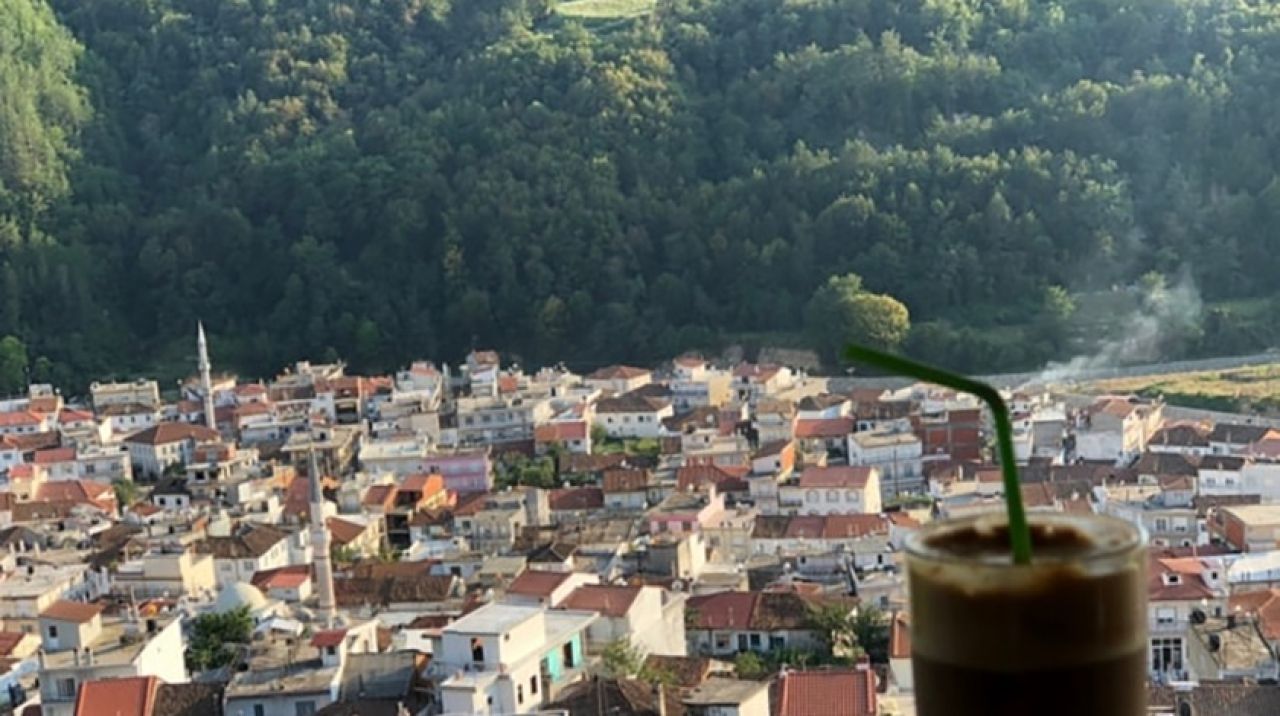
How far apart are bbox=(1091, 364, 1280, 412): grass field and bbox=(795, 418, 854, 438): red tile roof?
473cm

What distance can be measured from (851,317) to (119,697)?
1544 centimetres

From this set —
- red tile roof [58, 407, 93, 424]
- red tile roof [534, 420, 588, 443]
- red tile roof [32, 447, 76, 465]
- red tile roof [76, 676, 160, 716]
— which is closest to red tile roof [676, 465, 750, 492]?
red tile roof [534, 420, 588, 443]

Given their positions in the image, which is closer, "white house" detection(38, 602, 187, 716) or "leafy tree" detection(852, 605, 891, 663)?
"white house" detection(38, 602, 187, 716)

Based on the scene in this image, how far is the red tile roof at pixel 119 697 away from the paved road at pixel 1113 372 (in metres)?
14.3

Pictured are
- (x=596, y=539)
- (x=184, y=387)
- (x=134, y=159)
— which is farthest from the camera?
(x=134, y=159)

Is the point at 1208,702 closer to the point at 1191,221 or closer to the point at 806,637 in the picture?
the point at 806,637

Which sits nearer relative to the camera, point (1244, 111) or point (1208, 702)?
point (1208, 702)

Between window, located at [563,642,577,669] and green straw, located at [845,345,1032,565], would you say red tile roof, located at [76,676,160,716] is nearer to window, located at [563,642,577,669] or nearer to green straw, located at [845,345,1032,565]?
window, located at [563,642,577,669]

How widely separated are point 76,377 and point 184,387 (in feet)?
13.8

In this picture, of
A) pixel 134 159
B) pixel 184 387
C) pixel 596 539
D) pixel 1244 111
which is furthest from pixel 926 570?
A: pixel 134 159

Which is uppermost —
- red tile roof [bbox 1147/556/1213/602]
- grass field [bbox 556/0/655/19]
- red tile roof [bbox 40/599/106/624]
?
grass field [bbox 556/0/655/19]

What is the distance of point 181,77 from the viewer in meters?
36.9

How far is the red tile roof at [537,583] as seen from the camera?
9195mm

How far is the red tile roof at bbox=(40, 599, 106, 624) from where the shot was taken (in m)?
9.32
